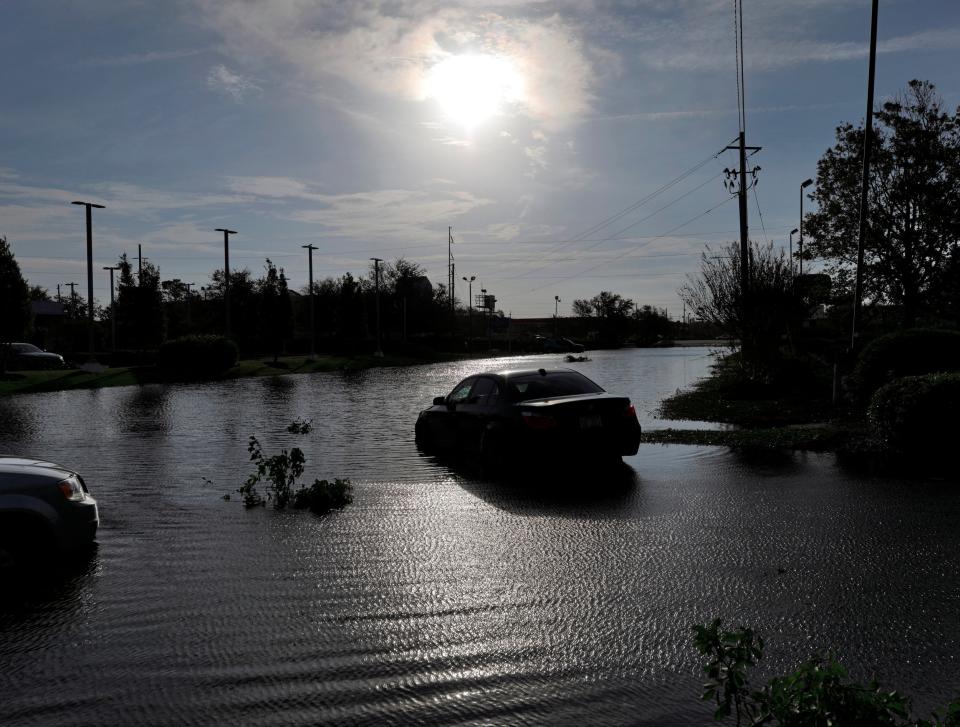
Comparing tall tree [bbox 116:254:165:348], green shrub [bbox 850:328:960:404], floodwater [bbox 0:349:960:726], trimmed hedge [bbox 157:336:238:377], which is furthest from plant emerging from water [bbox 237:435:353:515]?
tall tree [bbox 116:254:165:348]

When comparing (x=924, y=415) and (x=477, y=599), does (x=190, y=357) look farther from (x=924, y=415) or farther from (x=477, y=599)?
(x=477, y=599)

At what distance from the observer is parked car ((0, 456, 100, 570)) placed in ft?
21.1

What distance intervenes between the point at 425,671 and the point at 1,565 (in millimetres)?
3847

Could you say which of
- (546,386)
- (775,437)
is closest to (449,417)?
(546,386)

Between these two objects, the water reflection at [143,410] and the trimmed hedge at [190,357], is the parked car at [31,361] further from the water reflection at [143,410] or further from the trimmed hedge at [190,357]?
the water reflection at [143,410]

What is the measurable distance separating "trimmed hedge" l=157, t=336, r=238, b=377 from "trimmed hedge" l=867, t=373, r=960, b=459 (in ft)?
113

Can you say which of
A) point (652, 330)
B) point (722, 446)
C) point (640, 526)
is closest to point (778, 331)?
point (722, 446)

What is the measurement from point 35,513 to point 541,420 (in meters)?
6.03

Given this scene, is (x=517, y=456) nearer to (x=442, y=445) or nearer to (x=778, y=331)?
(x=442, y=445)

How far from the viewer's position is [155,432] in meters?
17.4

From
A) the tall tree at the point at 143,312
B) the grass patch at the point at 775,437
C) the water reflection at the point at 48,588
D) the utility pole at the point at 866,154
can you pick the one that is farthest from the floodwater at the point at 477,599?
the tall tree at the point at 143,312

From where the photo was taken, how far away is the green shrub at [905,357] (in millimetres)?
18188

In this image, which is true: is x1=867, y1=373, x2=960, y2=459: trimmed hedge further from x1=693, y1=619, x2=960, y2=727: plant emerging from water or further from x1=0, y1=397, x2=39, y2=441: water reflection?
x1=0, y1=397, x2=39, y2=441: water reflection

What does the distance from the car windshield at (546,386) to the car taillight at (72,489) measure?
582 cm
